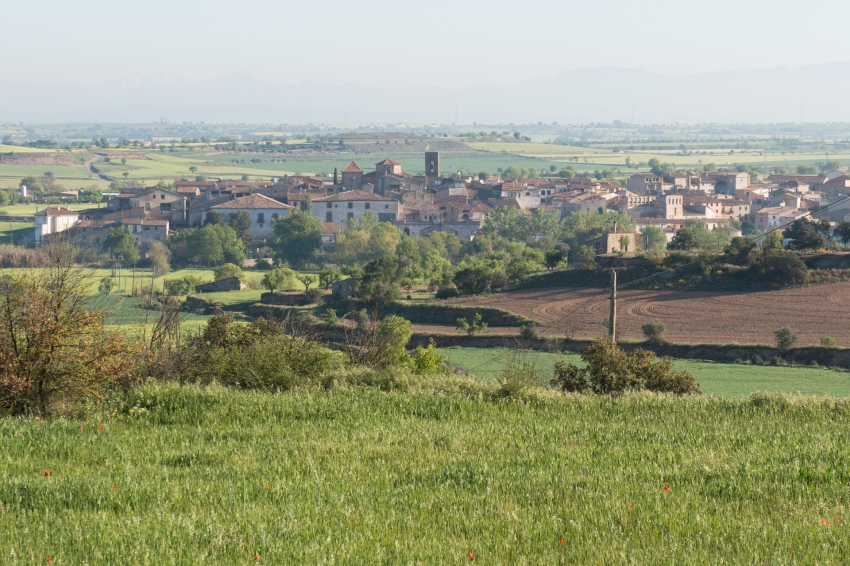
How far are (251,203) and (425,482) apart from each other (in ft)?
269

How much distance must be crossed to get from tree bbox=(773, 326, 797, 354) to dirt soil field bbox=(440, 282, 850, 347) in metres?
0.36

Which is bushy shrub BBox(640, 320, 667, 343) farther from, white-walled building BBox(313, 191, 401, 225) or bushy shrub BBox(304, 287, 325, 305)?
white-walled building BBox(313, 191, 401, 225)

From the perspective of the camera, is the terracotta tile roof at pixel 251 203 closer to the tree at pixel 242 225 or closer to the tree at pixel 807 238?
the tree at pixel 242 225

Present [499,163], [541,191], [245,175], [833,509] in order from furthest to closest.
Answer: [499,163] < [245,175] < [541,191] < [833,509]

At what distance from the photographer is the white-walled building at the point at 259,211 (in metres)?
87.1

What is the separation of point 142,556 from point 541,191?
4036 inches

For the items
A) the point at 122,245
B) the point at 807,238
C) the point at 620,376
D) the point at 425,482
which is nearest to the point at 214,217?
the point at 122,245

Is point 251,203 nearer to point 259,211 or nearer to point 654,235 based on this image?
point 259,211

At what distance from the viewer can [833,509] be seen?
7562 millimetres

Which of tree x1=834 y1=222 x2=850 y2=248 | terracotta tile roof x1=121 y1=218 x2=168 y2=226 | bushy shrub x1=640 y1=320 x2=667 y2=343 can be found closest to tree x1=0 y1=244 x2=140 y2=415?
bushy shrub x1=640 y1=320 x2=667 y2=343

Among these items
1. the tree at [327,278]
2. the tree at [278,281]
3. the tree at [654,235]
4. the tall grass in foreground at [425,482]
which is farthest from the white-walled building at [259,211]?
the tall grass in foreground at [425,482]

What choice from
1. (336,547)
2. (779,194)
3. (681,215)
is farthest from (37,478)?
(779,194)

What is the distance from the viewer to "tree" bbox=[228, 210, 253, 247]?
82312 millimetres

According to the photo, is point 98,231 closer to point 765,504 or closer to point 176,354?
point 176,354
